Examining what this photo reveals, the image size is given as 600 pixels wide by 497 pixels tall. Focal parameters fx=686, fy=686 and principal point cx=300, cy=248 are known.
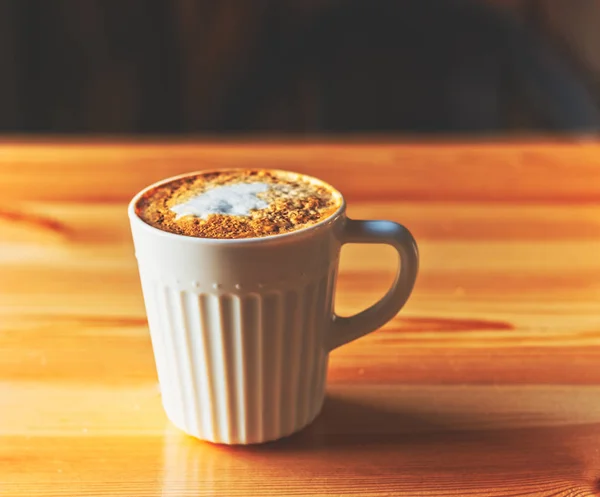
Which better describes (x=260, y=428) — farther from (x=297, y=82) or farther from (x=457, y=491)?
(x=297, y=82)

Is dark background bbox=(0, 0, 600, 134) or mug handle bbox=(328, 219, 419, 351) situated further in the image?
dark background bbox=(0, 0, 600, 134)

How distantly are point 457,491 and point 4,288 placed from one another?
37 centimetres

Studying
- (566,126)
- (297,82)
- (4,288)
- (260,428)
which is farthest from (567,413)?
(297,82)

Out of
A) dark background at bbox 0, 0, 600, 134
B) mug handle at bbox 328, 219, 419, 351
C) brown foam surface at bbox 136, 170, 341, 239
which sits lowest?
dark background at bbox 0, 0, 600, 134

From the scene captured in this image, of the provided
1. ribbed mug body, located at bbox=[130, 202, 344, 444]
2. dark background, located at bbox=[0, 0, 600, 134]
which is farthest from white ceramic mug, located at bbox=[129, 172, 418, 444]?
dark background, located at bbox=[0, 0, 600, 134]

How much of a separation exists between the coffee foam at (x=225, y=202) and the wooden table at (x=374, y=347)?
0.40 ft

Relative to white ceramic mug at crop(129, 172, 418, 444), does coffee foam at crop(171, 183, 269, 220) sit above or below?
above

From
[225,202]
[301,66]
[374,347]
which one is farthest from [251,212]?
[301,66]

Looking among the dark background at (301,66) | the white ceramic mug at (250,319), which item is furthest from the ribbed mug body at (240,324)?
the dark background at (301,66)

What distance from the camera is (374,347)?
45cm

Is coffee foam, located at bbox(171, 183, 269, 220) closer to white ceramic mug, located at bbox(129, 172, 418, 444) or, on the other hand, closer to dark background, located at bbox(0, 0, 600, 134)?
white ceramic mug, located at bbox(129, 172, 418, 444)

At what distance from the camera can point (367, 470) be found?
337mm

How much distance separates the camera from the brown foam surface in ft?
1.04

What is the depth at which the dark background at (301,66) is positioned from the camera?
135 centimetres
